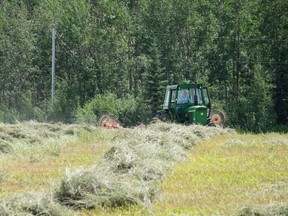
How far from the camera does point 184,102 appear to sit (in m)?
23.8

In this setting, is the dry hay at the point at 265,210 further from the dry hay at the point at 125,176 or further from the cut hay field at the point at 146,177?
the dry hay at the point at 125,176

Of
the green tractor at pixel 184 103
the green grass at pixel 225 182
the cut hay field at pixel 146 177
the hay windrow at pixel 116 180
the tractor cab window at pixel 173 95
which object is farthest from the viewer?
the tractor cab window at pixel 173 95

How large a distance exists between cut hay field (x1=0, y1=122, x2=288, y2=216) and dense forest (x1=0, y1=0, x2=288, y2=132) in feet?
54.1

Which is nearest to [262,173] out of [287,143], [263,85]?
[287,143]

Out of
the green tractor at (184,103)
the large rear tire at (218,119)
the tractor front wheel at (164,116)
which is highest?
the green tractor at (184,103)

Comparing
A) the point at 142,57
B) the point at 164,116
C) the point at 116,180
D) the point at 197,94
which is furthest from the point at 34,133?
the point at 142,57

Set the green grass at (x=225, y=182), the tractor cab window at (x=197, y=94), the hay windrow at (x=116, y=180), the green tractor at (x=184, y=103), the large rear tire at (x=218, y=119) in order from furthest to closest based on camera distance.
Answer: the large rear tire at (x=218, y=119) < the tractor cab window at (x=197, y=94) < the green tractor at (x=184, y=103) < the green grass at (x=225, y=182) < the hay windrow at (x=116, y=180)

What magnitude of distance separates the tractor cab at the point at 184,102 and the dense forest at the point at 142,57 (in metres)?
7.87

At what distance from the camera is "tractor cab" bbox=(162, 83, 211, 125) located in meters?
23.5

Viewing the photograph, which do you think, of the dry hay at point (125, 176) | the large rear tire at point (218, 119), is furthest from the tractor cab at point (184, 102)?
the dry hay at point (125, 176)

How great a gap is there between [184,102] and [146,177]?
1402cm

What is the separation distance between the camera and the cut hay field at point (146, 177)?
771cm

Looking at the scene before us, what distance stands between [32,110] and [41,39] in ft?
22.1

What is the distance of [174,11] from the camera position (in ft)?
125
